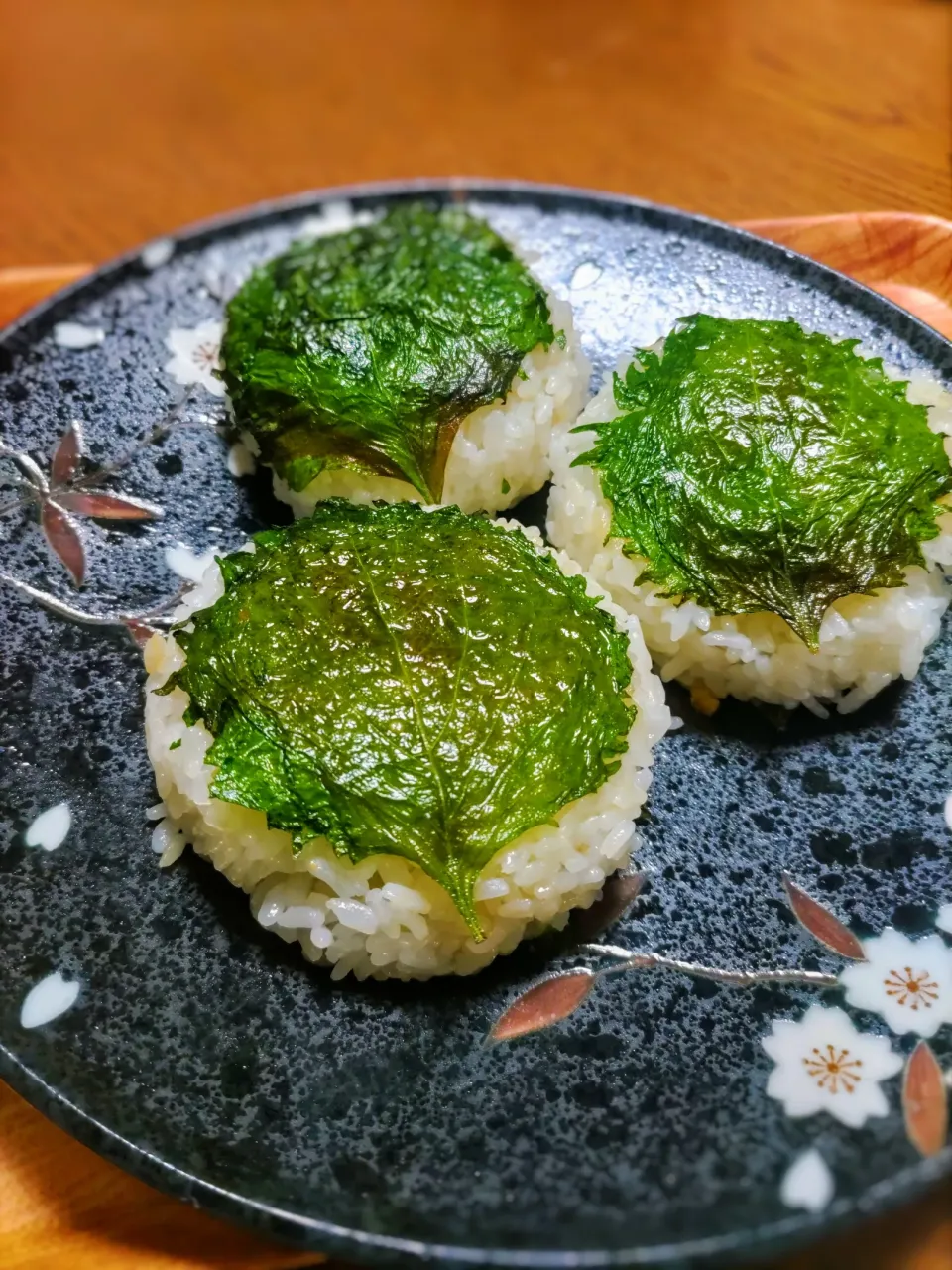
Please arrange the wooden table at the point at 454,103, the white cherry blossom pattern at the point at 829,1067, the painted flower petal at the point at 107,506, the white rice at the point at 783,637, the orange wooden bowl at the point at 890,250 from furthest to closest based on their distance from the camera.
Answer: the wooden table at the point at 454,103
the orange wooden bowl at the point at 890,250
the painted flower petal at the point at 107,506
the white rice at the point at 783,637
the white cherry blossom pattern at the point at 829,1067

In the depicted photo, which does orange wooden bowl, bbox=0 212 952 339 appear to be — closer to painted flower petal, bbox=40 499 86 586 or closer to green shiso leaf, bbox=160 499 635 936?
green shiso leaf, bbox=160 499 635 936

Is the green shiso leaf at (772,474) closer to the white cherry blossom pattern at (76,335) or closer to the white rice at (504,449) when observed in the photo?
the white rice at (504,449)

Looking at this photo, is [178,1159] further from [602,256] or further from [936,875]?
[602,256]

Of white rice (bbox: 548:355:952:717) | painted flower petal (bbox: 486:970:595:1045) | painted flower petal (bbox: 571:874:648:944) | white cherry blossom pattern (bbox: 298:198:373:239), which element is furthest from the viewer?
white cherry blossom pattern (bbox: 298:198:373:239)

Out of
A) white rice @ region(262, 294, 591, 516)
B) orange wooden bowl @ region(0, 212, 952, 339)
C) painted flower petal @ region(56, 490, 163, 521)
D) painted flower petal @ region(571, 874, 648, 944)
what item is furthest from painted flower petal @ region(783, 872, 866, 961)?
painted flower petal @ region(56, 490, 163, 521)

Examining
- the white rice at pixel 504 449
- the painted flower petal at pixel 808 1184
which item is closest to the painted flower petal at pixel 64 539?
the white rice at pixel 504 449

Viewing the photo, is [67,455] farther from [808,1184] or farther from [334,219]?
[808,1184]
